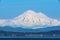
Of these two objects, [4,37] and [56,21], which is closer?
[56,21]

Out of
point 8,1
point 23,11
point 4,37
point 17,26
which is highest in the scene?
point 8,1

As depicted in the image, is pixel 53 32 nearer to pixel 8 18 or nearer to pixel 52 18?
pixel 52 18

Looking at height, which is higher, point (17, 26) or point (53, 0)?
point (53, 0)

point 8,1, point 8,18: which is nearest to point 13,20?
point 8,18
